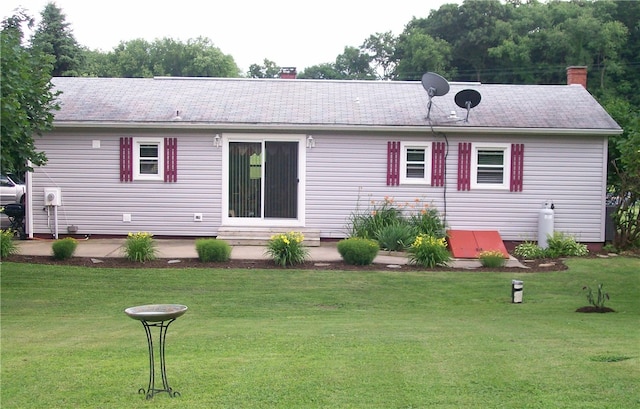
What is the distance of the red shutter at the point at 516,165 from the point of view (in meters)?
15.9

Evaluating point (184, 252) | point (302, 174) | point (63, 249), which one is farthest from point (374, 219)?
point (63, 249)

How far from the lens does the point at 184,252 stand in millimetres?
14094

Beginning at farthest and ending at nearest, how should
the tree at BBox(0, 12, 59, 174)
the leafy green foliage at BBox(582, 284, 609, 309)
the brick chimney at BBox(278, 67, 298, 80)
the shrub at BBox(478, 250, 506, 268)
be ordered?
the brick chimney at BBox(278, 67, 298, 80) < the shrub at BBox(478, 250, 506, 268) < the leafy green foliage at BBox(582, 284, 609, 309) < the tree at BBox(0, 12, 59, 174)

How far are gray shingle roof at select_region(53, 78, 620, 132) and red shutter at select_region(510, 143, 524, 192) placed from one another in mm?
539

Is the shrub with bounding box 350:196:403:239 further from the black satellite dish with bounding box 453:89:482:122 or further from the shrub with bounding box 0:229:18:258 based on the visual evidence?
the shrub with bounding box 0:229:18:258

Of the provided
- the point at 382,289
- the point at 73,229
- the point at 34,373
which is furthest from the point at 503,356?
the point at 73,229

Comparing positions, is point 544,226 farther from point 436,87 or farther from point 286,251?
point 286,251

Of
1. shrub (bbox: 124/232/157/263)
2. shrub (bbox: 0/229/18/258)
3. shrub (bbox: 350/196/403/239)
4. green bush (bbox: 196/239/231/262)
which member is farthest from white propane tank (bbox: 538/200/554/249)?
shrub (bbox: 0/229/18/258)

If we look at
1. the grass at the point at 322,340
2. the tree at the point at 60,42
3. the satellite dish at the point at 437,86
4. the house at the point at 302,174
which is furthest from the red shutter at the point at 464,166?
the tree at the point at 60,42

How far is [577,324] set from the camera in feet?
28.3

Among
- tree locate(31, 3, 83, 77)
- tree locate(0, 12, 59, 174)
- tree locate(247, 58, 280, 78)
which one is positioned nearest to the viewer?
tree locate(0, 12, 59, 174)

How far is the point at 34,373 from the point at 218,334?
2.22 m

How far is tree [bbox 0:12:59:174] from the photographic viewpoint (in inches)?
372

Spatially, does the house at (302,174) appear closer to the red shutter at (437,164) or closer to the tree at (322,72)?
the red shutter at (437,164)
